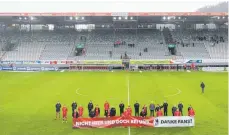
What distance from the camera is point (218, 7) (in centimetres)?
15750

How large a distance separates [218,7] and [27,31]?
109 meters

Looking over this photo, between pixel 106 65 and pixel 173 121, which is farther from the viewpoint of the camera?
pixel 106 65

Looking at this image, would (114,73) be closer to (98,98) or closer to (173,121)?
(98,98)

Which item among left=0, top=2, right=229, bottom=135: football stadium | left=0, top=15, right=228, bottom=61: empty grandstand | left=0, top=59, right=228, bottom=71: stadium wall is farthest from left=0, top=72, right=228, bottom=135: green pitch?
left=0, top=15, right=228, bottom=61: empty grandstand

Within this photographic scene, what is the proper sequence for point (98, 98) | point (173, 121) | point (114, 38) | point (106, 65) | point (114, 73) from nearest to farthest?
point (173, 121) < point (98, 98) < point (114, 73) < point (106, 65) < point (114, 38)

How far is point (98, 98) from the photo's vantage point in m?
30.9

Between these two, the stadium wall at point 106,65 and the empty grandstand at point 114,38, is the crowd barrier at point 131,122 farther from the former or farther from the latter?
the empty grandstand at point 114,38

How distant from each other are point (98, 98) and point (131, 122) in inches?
414

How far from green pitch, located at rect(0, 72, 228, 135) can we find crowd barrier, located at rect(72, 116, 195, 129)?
0.37m

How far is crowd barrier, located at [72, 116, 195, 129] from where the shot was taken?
2050cm

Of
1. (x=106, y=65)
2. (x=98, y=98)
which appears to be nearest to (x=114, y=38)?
(x=106, y=65)

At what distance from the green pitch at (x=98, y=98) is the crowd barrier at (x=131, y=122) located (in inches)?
14.6

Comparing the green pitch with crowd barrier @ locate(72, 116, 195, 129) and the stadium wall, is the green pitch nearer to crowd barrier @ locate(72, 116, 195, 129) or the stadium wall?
crowd barrier @ locate(72, 116, 195, 129)

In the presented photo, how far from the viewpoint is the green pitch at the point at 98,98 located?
20406 mm
